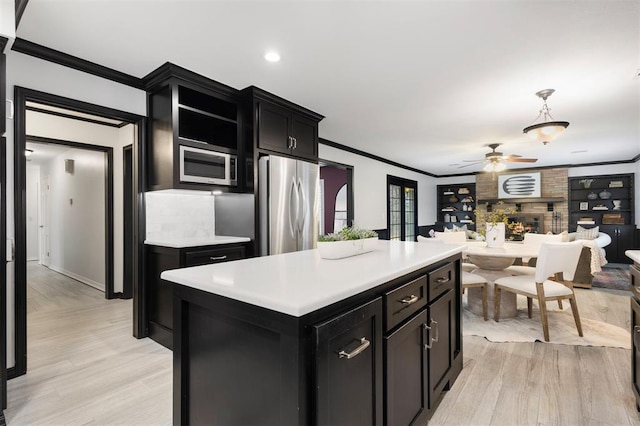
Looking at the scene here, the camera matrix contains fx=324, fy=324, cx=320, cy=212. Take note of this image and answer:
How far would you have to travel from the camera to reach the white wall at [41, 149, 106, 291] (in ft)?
15.4

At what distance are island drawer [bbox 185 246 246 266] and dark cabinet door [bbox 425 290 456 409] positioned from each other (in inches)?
74.6

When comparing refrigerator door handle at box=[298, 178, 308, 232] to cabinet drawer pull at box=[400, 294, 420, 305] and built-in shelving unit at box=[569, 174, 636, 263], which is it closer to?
cabinet drawer pull at box=[400, 294, 420, 305]

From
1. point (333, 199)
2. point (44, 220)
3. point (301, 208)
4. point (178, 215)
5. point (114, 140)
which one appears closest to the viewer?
point (178, 215)

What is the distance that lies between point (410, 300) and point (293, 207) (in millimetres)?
2087

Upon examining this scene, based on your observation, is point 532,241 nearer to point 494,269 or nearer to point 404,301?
point 494,269

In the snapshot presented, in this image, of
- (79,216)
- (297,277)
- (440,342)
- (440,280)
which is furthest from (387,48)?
(79,216)

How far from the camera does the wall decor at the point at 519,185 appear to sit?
27.4ft

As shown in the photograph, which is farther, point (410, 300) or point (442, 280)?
point (442, 280)

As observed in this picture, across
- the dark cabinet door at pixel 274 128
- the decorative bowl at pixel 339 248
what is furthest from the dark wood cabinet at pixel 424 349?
the dark cabinet door at pixel 274 128

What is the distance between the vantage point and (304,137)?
12.4ft

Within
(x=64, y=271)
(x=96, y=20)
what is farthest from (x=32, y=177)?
(x=96, y=20)

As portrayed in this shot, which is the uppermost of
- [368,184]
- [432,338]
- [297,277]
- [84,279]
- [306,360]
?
[368,184]

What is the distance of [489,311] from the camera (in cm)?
365

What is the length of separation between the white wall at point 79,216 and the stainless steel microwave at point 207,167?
7.95 feet
